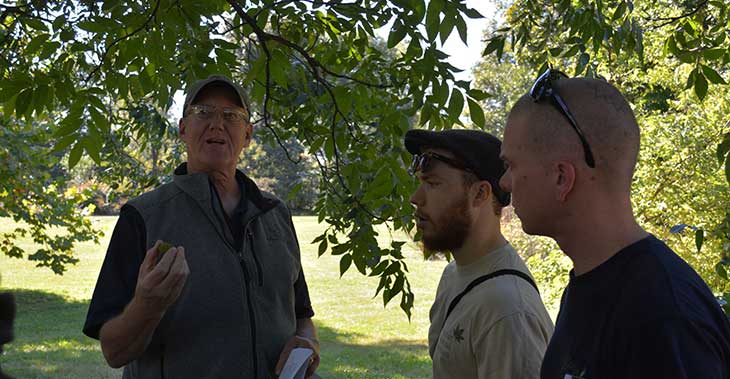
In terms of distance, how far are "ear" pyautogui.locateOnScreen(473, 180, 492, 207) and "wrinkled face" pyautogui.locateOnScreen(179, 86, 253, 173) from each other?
39.2 inches

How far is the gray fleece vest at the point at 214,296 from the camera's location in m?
2.39

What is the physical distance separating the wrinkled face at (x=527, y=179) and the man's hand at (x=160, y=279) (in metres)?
1.05

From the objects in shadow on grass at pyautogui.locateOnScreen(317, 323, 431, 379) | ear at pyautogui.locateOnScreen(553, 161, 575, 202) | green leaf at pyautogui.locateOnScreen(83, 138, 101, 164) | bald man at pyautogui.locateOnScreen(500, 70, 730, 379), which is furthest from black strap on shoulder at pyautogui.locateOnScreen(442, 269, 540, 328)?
shadow on grass at pyautogui.locateOnScreen(317, 323, 431, 379)

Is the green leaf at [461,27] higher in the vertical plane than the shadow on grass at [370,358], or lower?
higher

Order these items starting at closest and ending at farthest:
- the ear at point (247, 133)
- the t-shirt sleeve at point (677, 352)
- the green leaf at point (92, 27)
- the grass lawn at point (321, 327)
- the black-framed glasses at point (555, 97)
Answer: the t-shirt sleeve at point (677, 352) → the black-framed glasses at point (555, 97) → the green leaf at point (92, 27) → the ear at point (247, 133) → the grass lawn at point (321, 327)

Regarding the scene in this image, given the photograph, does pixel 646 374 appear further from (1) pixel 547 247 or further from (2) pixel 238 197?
(1) pixel 547 247

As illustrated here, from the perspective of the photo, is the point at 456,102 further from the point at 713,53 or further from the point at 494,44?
the point at 713,53

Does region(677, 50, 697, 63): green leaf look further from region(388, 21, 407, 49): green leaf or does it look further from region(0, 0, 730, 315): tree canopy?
region(388, 21, 407, 49): green leaf

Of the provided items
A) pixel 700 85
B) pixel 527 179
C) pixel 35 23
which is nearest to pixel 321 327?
pixel 35 23

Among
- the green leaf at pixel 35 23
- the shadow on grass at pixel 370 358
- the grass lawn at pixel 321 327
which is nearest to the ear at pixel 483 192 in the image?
the green leaf at pixel 35 23

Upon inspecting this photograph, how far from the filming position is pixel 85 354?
9852 millimetres

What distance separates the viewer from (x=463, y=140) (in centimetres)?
235

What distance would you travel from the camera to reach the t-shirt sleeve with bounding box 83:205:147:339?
2.34m

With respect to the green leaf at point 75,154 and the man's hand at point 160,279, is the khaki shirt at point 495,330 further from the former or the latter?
the green leaf at point 75,154
